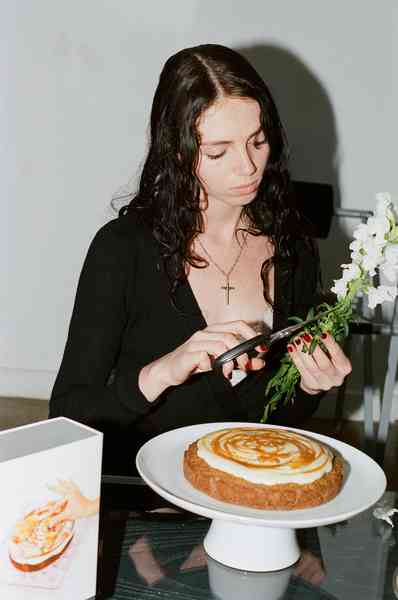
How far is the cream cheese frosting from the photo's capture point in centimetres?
108

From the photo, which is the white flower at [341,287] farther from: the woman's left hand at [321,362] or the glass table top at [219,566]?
the glass table top at [219,566]

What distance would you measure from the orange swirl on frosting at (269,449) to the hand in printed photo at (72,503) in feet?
0.84

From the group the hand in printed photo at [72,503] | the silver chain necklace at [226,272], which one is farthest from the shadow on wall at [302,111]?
the hand in printed photo at [72,503]

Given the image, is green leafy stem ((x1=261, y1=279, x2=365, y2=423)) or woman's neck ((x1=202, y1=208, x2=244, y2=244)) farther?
woman's neck ((x1=202, y1=208, x2=244, y2=244))

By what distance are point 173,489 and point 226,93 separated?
879 mm

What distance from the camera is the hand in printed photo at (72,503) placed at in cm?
87

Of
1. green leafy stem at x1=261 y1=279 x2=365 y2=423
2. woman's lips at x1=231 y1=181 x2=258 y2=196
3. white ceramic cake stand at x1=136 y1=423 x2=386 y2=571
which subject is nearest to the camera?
white ceramic cake stand at x1=136 y1=423 x2=386 y2=571

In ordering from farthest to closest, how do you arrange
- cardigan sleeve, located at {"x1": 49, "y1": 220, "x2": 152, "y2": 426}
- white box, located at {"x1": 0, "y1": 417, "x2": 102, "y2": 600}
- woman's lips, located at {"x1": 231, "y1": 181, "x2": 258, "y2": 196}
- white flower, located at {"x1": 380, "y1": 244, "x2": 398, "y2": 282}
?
woman's lips, located at {"x1": 231, "y1": 181, "x2": 258, "y2": 196}, cardigan sleeve, located at {"x1": 49, "y1": 220, "x2": 152, "y2": 426}, white flower, located at {"x1": 380, "y1": 244, "x2": 398, "y2": 282}, white box, located at {"x1": 0, "y1": 417, "x2": 102, "y2": 600}

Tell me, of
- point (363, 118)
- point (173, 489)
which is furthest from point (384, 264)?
point (363, 118)

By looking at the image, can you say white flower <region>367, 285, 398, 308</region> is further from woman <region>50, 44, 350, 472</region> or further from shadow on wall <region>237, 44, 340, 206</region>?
shadow on wall <region>237, 44, 340, 206</region>

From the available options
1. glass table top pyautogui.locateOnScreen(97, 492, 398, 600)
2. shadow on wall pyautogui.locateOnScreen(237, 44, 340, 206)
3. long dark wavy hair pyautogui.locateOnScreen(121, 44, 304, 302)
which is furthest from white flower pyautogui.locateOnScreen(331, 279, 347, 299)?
shadow on wall pyautogui.locateOnScreen(237, 44, 340, 206)

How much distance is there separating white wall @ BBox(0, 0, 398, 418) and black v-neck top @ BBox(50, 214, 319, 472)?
6.80 feet

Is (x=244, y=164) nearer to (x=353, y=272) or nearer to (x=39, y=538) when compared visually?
(x=353, y=272)

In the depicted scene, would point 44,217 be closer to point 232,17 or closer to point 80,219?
point 80,219
